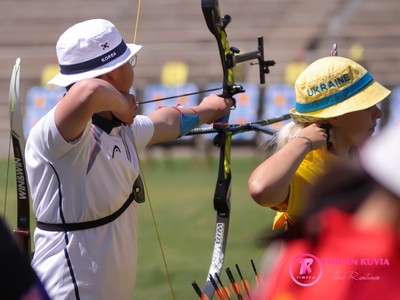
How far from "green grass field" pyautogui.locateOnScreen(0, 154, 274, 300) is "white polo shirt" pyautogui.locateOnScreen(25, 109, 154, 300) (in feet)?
4.68

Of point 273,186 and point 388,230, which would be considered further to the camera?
point 273,186

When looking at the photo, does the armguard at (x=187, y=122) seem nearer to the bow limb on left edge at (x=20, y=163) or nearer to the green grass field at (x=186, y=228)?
the bow limb on left edge at (x=20, y=163)

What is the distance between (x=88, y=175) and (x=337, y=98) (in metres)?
0.78

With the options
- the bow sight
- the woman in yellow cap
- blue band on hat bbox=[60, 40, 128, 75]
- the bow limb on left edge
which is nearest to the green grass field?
the bow sight

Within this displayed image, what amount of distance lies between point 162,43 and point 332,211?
12.7 m

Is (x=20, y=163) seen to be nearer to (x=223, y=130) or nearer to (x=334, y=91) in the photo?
(x=223, y=130)

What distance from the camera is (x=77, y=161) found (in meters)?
2.15

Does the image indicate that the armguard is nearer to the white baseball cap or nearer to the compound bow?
the compound bow

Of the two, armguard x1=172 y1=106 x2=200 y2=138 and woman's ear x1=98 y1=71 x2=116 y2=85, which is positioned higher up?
woman's ear x1=98 y1=71 x2=116 y2=85

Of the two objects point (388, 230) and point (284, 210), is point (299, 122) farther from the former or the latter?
point (388, 230)

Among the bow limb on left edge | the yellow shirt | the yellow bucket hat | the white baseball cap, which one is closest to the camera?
the yellow shirt

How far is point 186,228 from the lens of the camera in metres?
6.46

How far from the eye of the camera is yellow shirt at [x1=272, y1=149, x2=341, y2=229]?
6.56 feet

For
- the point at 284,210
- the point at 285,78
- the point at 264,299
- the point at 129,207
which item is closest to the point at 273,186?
the point at 284,210
